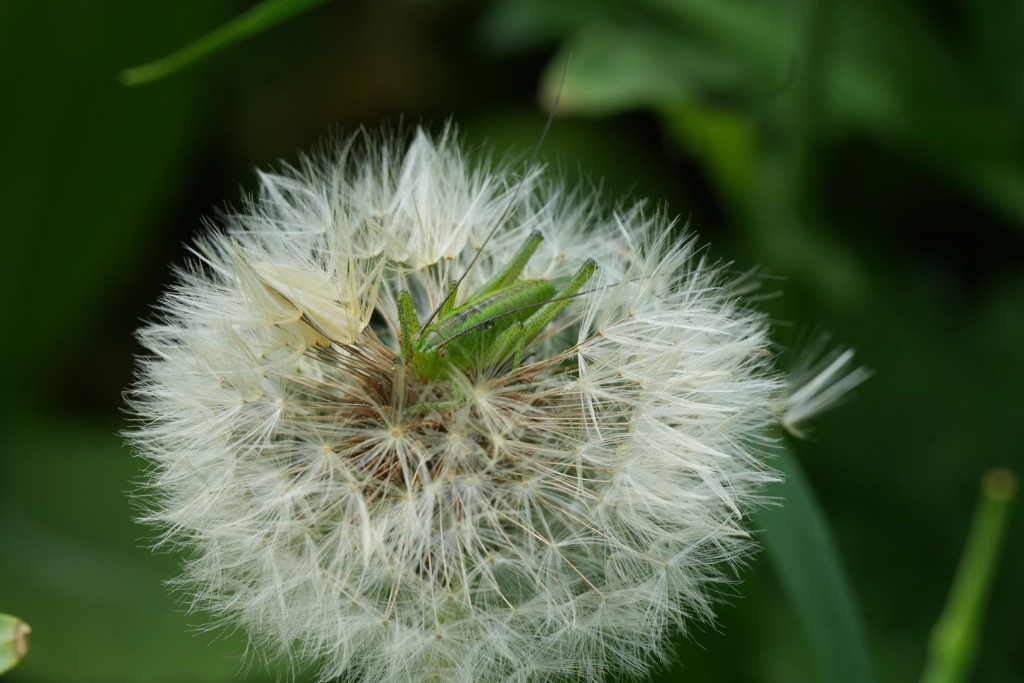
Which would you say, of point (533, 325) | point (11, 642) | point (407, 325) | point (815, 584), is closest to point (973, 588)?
point (815, 584)

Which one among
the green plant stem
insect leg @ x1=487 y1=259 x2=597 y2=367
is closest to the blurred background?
the green plant stem

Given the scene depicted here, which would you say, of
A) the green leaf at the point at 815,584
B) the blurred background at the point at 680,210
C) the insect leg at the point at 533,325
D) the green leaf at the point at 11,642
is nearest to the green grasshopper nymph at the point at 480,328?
the insect leg at the point at 533,325

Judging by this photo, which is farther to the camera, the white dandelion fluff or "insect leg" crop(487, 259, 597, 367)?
"insect leg" crop(487, 259, 597, 367)

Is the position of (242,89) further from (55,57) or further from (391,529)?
(391,529)

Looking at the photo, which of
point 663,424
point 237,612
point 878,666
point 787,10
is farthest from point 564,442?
point 787,10

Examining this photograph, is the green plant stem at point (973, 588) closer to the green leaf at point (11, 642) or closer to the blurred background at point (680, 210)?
the blurred background at point (680, 210)

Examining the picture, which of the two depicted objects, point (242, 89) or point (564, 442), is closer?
point (564, 442)

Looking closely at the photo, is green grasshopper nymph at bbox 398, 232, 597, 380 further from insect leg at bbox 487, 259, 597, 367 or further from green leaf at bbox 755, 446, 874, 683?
green leaf at bbox 755, 446, 874, 683
